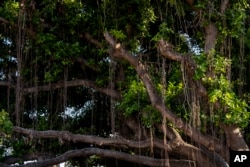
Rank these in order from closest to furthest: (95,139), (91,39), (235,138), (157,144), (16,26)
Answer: (235,138), (157,144), (95,139), (16,26), (91,39)

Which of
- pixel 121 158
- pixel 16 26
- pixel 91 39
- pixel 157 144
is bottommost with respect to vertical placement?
pixel 121 158

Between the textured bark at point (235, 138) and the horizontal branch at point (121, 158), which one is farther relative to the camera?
the horizontal branch at point (121, 158)

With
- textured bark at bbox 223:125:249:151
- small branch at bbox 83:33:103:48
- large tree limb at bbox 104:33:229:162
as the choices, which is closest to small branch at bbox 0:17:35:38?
small branch at bbox 83:33:103:48

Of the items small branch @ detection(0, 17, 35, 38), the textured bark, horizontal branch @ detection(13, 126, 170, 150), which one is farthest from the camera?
small branch @ detection(0, 17, 35, 38)

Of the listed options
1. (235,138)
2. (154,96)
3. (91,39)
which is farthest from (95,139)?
(235,138)

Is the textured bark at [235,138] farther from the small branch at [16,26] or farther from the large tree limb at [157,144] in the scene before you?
the small branch at [16,26]

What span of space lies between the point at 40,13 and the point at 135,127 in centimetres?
190

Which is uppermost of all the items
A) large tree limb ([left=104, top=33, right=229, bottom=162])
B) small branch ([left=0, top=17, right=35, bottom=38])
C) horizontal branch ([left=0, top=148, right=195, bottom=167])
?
small branch ([left=0, top=17, right=35, bottom=38])

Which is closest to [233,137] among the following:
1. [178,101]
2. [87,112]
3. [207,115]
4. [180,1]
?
[207,115]

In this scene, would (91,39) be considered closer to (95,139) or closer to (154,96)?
(95,139)

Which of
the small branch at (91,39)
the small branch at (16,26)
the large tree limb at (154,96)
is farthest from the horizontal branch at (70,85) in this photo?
the large tree limb at (154,96)

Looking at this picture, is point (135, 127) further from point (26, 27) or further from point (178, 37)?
point (26, 27)

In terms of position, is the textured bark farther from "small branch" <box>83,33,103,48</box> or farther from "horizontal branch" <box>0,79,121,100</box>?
"small branch" <box>83,33,103,48</box>

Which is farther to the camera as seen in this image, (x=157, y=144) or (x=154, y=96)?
(x=157, y=144)
